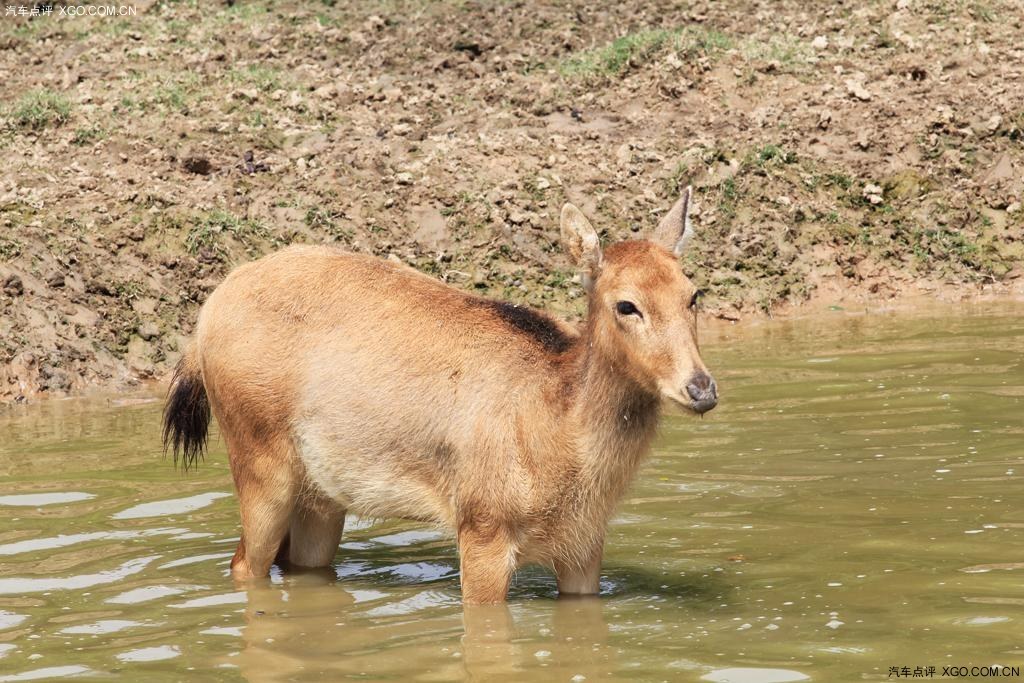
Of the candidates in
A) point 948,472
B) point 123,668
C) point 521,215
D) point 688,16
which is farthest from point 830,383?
point 688,16

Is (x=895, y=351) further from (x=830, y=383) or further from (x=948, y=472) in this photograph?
(x=948, y=472)

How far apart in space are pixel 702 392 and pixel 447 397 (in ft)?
4.81

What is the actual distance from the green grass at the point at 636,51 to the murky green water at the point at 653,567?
6.98 m

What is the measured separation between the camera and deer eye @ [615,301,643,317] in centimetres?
688

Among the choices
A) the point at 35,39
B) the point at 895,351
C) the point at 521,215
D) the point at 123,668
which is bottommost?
the point at 123,668

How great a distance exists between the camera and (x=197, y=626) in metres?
7.08

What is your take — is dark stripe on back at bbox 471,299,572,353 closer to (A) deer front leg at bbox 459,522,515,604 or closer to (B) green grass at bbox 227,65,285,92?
(A) deer front leg at bbox 459,522,515,604

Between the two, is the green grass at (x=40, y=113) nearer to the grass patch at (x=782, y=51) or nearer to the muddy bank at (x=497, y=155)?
the muddy bank at (x=497, y=155)

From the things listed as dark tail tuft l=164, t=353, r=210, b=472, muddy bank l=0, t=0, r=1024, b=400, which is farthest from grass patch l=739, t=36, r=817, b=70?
dark tail tuft l=164, t=353, r=210, b=472

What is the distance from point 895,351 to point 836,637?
6.99 m

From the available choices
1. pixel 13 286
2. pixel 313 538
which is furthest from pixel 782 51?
pixel 313 538

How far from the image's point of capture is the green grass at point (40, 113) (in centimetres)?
1636

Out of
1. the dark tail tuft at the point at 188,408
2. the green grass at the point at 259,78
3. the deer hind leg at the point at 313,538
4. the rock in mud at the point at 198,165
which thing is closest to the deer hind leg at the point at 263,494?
Result: the deer hind leg at the point at 313,538

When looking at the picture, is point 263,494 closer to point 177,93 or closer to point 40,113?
point 40,113
